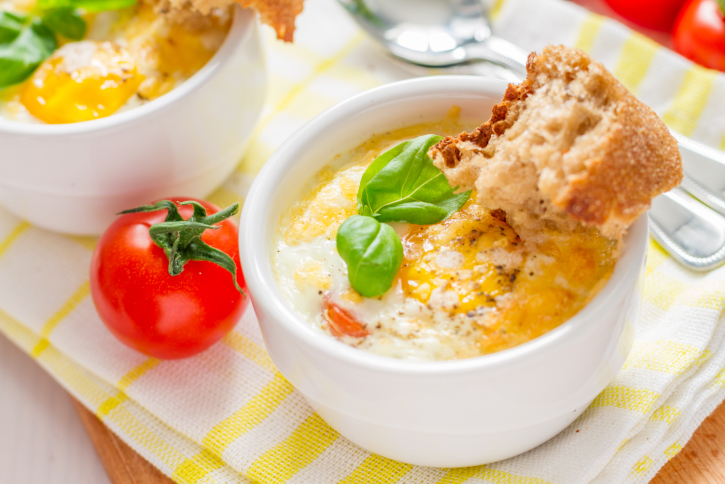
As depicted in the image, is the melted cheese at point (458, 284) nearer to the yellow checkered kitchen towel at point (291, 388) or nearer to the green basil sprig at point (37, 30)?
the yellow checkered kitchen towel at point (291, 388)

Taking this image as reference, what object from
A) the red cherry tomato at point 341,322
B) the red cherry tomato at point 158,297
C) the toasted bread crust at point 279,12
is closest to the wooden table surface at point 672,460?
the red cherry tomato at point 158,297

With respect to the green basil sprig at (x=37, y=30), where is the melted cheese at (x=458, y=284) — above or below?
above

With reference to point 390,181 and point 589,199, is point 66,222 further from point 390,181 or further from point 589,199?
point 589,199

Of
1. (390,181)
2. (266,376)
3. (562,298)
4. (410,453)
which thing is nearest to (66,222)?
(266,376)

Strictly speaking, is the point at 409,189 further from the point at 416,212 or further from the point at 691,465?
the point at 691,465

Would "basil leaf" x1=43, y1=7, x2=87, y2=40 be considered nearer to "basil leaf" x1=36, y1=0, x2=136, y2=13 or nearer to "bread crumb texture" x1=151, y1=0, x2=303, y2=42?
"basil leaf" x1=36, y1=0, x2=136, y2=13

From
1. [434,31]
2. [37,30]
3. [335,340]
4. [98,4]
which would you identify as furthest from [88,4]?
[335,340]

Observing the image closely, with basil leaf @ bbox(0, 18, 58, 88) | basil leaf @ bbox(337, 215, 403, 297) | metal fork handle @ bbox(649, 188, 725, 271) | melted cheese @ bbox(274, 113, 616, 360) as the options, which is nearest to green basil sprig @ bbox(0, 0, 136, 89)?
basil leaf @ bbox(0, 18, 58, 88)
